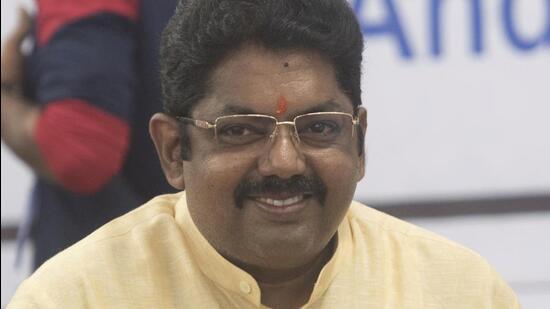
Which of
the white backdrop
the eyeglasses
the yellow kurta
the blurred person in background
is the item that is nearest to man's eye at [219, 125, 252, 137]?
the eyeglasses

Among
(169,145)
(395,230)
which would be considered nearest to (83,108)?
(169,145)

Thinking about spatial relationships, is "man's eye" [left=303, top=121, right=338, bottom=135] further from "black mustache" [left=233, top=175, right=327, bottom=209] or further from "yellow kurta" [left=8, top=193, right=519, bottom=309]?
"yellow kurta" [left=8, top=193, right=519, bottom=309]

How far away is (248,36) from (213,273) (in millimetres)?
426

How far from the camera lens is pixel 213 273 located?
2359 millimetres

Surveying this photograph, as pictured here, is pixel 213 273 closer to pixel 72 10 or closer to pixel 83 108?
pixel 83 108

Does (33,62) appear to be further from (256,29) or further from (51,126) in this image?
(256,29)

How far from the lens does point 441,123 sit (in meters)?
3.61

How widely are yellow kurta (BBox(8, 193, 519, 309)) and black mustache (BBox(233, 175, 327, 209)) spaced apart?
17 cm

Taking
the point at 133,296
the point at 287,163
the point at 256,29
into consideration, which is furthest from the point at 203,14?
the point at 133,296

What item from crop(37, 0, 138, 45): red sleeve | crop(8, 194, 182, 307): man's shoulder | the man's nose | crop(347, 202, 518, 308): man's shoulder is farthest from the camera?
crop(37, 0, 138, 45): red sleeve

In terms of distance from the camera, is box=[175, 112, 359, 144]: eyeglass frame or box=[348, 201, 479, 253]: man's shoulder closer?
box=[175, 112, 359, 144]: eyeglass frame

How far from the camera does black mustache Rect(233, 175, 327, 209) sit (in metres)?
2.20

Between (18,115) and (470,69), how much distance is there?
118cm

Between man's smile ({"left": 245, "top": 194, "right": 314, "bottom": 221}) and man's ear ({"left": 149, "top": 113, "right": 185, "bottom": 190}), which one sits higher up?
man's ear ({"left": 149, "top": 113, "right": 185, "bottom": 190})
